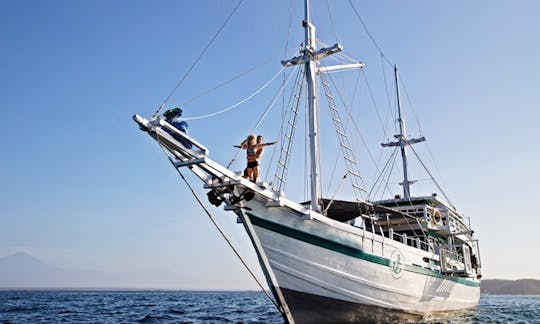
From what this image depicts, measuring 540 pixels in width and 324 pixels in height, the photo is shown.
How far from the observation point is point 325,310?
1388 centimetres

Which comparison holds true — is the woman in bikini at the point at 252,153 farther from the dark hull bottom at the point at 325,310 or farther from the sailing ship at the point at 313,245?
the dark hull bottom at the point at 325,310

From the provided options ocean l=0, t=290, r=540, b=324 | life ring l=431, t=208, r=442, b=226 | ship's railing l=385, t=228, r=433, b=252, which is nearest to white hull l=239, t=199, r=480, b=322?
ship's railing l=385, t=228, r=433, b=252

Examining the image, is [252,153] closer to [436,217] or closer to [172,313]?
[436,217]

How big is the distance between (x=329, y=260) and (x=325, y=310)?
162 centimetres

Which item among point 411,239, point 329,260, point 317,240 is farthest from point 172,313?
point 317,240

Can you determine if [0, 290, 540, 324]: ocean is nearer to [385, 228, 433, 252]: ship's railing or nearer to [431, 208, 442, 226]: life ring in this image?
[385, 228, 433, 252]: ship's railing

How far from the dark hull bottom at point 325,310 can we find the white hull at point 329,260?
37 mm

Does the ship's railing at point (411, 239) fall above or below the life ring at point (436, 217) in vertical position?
below

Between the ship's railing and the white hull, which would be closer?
the white hull

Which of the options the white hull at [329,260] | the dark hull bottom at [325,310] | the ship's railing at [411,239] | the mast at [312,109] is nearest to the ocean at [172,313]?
the ship's railing at [411,239]

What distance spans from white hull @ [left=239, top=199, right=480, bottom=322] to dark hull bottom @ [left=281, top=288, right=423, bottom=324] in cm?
4

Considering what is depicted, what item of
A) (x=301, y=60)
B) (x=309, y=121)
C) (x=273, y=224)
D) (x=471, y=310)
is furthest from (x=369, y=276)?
(x=471, y=310)

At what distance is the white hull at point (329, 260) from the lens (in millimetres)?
13430

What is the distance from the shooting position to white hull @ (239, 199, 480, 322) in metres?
13.4
